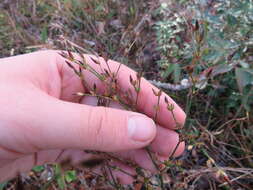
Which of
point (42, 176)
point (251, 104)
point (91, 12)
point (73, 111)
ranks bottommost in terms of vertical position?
point (42, 176)

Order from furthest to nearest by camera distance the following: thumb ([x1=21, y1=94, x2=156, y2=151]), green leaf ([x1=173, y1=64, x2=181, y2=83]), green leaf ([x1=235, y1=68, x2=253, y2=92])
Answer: green leaf ([x1=173, y1=64, x2=181, y2=83]) → green leaf ([x1=235, y1=68, x2=253, y2=92]) → thumb ([x1=21, y1=94, x2=156, y2=151])

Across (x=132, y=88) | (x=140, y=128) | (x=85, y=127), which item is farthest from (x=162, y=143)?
(x=85, y=127)

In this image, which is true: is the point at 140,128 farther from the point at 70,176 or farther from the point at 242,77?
the point at 70,176

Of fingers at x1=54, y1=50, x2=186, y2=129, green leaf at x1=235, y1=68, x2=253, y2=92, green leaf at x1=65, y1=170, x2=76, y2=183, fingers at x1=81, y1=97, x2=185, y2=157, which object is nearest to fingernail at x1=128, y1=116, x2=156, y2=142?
fingers at x1=54, y1=50, x2=186, y2=129

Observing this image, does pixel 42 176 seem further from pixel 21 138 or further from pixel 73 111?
pixel 73 111

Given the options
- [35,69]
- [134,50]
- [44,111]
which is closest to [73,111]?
[44,111]

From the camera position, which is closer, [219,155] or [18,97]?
[18,97]

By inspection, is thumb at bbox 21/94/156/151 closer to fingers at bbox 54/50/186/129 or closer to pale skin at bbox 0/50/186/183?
pale skin at bbox 0/50/186/183

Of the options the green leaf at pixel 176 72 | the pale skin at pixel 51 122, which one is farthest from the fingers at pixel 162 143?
the pale skin at pixel 51 122
